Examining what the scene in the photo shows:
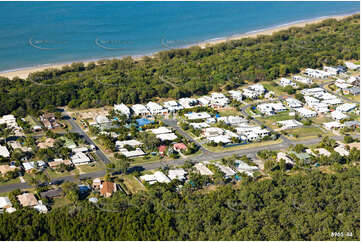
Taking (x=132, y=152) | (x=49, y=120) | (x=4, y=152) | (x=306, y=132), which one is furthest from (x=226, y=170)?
(x=49, y=120)

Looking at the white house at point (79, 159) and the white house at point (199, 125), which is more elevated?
the white house at point (79, 159)

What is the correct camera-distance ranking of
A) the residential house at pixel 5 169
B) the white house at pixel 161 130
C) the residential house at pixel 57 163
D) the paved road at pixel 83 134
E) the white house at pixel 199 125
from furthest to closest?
1. the white house at pixel 199 125
2. the white house at pixel 161 130
3. the paved road at pixel 83 134
4. the residential house at pixel 57 163
5. the residential house at pixel 5 169

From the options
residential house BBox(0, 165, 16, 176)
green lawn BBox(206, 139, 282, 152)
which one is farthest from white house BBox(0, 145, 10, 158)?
green lawn BBox(206, 139, 282, 152)

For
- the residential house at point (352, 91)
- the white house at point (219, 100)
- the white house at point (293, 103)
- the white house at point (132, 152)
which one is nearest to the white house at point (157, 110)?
the white house at point (219, 100)

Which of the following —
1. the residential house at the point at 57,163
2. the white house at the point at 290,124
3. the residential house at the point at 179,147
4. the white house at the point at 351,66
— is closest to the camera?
the residential house at the point at 57,163

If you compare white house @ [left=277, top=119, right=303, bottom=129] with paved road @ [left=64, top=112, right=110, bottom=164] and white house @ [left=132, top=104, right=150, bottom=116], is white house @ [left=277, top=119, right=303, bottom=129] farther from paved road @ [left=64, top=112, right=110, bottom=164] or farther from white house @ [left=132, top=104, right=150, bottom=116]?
paved road @ [left=64, top=112, right=110, bottom=164]

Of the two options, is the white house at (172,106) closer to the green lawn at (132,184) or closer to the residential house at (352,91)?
the green lawn at (132,184)
